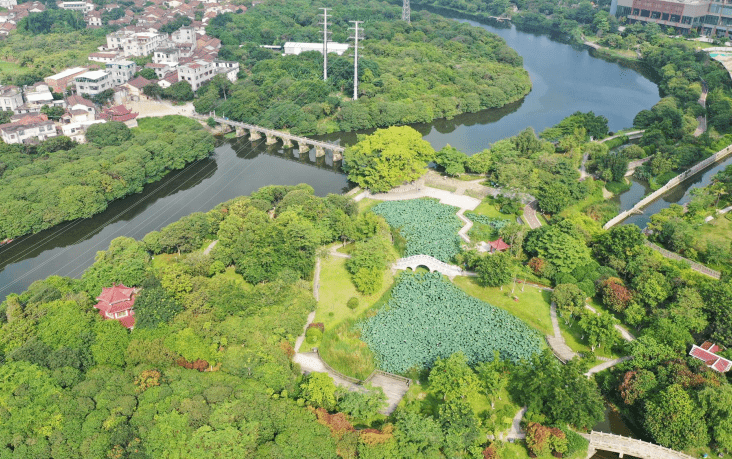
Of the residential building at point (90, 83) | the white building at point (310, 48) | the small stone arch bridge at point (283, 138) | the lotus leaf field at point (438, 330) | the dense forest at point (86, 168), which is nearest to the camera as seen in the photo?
the lotus leaf field at point (438, 330)

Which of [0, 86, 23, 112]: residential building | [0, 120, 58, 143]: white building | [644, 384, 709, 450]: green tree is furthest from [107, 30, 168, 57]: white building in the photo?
[644, 384, 709, 450]: green tree

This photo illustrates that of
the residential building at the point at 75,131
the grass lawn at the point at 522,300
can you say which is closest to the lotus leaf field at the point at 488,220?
the grass lawn at the point at 522,300

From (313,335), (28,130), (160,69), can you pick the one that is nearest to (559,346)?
(313,335)

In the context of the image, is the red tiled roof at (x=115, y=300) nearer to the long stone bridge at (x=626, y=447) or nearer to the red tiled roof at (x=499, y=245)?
the red tiled roof at (x=499, y=245)

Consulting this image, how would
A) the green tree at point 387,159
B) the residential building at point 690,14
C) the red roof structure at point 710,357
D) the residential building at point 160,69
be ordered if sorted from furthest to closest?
the residential building at point 690,14 → the residential building at point 160,69 → the green tree at point 387,159 → the red roof structure at point 710,357

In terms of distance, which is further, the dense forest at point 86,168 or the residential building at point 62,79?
the residential building at point 62,79

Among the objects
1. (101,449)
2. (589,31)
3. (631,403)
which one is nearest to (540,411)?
(631,403)

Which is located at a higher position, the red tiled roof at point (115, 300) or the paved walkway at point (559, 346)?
the red tiled roof at point (115, 300)

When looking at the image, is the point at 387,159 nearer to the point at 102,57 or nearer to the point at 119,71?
the point at 119,71
